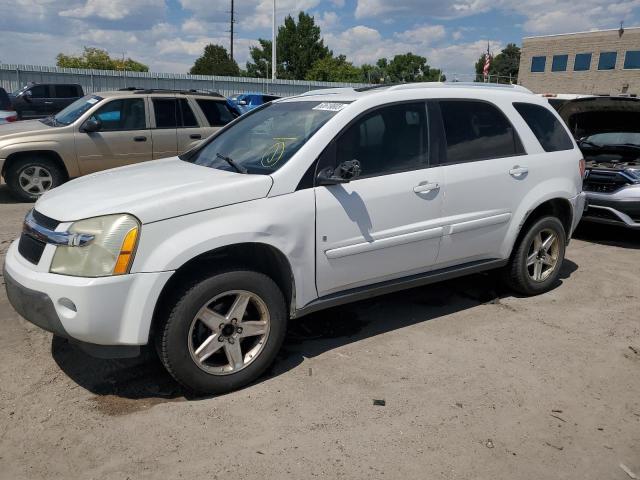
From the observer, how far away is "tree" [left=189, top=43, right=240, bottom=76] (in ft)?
A: 187

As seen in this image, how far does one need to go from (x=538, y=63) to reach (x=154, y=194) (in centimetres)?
6357

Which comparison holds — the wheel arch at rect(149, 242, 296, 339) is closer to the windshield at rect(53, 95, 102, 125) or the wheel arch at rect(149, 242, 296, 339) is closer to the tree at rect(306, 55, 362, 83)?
the windshield at rect(53, 95, 102, 125)

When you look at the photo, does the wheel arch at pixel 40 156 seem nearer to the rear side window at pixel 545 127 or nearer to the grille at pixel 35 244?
the grille at pixel 35 244

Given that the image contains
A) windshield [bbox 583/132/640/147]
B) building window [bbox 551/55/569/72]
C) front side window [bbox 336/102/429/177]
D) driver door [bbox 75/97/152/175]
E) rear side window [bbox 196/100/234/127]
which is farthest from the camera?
building window [bbox 551/55/569/72]

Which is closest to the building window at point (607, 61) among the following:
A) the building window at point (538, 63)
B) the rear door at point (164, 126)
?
the building window at point (538, 63)

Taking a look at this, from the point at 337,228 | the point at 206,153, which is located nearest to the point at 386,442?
the point at 337,228

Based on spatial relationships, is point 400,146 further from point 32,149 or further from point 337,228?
point 32,149

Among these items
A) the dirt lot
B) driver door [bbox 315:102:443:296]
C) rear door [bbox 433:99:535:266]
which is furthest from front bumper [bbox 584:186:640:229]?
driver door [bbox 315:102:443:296]

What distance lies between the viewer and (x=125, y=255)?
9.57ft

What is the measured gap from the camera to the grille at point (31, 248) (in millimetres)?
3123

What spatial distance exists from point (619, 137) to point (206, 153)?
246 inches

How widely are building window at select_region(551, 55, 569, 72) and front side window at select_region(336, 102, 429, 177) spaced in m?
59.8

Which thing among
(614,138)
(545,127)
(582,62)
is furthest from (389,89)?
(582,62)

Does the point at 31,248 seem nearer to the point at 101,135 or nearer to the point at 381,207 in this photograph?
the point at 381,207
